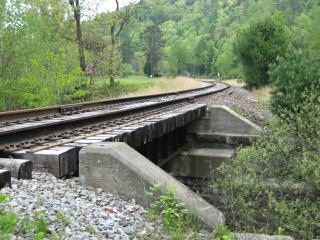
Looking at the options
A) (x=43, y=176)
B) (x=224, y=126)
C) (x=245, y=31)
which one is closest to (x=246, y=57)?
(x=245, y=31)

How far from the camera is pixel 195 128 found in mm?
12828

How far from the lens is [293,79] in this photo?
37.2 ft

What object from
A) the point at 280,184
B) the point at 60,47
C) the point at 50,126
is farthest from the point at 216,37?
the point at 50,126

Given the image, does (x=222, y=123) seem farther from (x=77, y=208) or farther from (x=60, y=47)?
(x=60, y=47)

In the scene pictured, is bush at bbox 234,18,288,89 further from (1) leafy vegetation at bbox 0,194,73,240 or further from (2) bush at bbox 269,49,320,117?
(1) leafy vegetation at bbox 0,194,73,240

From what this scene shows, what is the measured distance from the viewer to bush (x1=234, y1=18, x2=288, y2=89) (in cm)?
2438

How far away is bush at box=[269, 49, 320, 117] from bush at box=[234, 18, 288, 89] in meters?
12.0

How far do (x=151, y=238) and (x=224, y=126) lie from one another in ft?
31.7

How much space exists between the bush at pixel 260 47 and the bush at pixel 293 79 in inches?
472

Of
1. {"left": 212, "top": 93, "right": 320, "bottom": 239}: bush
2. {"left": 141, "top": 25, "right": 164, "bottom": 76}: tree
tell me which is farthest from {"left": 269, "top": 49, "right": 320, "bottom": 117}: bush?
{"left": 141, "top": 25, "right": 164, "bottom": 76}: tree

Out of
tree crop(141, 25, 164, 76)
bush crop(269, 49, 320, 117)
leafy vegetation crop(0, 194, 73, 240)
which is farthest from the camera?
tree crop(141, 25, 164, 76)

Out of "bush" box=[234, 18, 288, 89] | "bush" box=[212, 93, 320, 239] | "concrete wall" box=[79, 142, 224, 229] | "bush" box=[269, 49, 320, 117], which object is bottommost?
"bush" box=[212, 93, 320, 239]

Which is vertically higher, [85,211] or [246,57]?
[246,57]

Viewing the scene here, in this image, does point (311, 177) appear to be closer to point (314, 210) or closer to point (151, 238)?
point (314, 210)
